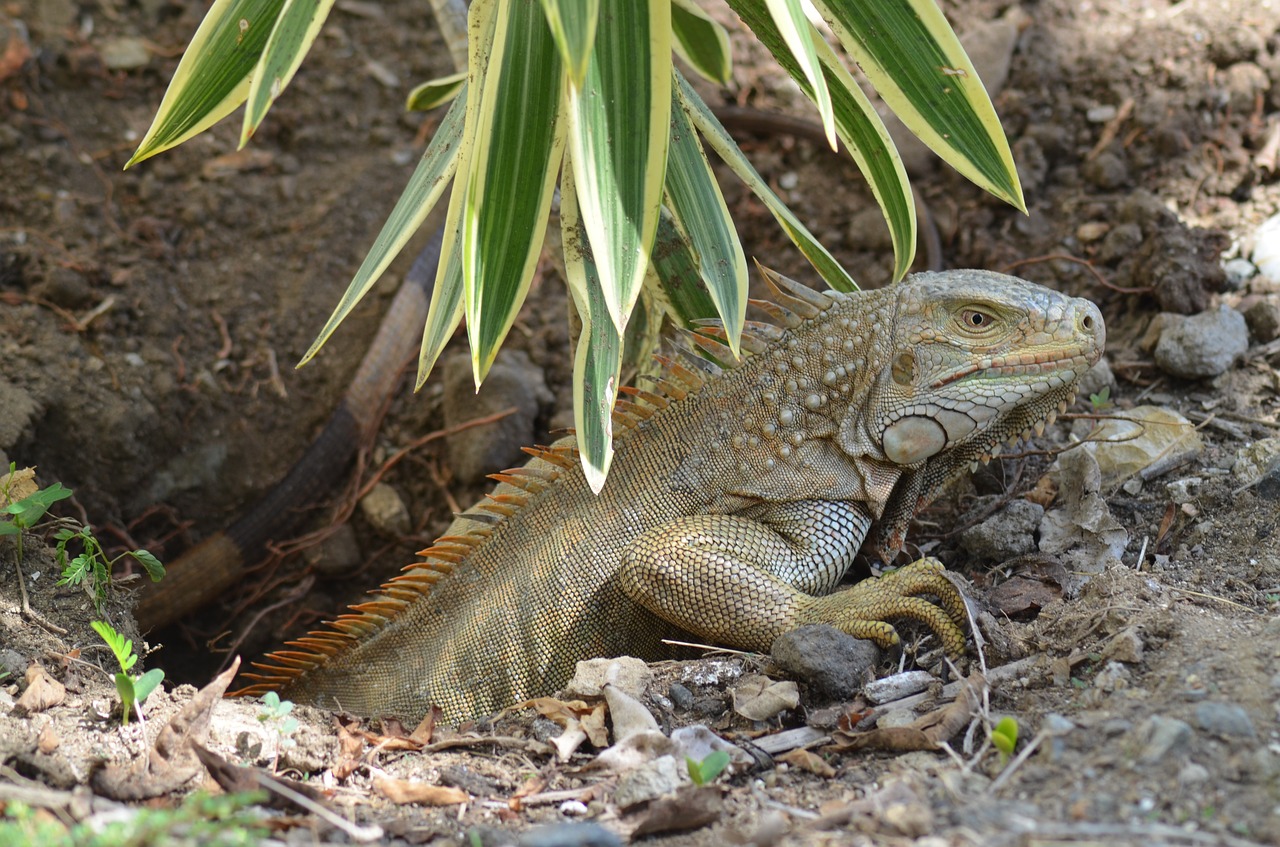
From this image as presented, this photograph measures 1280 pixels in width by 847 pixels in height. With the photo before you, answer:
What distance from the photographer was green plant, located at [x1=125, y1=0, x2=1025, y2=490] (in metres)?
2.99

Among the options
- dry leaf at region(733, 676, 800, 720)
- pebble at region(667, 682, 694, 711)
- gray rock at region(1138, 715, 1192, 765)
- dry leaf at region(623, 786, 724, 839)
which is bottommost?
pebble at region(667, 682, 694, 711)

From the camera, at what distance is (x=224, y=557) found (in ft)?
17.3

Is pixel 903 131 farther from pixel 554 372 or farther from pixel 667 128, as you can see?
pixel 667 128

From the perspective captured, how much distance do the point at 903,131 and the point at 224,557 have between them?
14.2 ft

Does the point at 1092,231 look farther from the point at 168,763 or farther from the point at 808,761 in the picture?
the point at 168,763

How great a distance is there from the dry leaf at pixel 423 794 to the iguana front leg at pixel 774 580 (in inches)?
41.1

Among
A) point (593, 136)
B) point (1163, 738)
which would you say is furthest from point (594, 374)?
point (1163, 738)

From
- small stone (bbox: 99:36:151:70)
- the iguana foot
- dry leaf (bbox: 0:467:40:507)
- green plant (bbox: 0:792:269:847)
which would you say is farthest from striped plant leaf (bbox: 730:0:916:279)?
small stone (bbox: 99:36:151:70)

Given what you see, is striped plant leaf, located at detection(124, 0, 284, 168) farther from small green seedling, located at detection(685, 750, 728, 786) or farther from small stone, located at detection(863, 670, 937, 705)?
small stone, located at detection(863, 670, 937, 705)

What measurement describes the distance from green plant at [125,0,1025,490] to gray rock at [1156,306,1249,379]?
1.41 meters

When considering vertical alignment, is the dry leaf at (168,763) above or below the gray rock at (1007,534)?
below

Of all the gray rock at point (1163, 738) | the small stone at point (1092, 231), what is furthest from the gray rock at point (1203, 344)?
the gray rock at point (1163, 738)

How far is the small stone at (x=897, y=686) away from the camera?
296 centimetres

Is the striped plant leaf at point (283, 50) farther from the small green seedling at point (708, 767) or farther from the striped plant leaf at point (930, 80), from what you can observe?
the small green seedling at point (708, 767)
